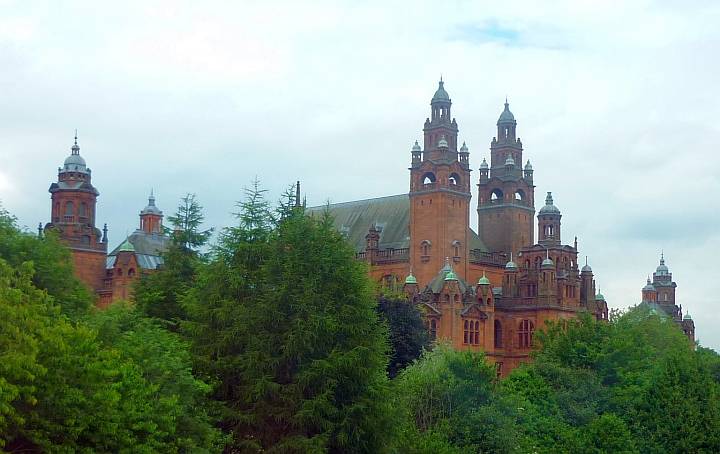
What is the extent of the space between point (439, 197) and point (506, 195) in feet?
58.0

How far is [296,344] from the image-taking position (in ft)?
177

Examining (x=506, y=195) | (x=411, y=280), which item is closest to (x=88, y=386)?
(x=411, y=280)

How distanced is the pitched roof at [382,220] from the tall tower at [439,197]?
11.5 feet

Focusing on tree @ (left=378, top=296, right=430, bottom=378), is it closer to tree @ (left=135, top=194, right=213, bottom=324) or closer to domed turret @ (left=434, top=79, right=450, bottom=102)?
tree @ (left=135, top=194, right=213, bottom=324)

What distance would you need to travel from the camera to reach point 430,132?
130 metres

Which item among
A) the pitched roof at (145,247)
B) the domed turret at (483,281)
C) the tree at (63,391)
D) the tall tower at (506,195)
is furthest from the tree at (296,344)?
the tall tower at (506,195)

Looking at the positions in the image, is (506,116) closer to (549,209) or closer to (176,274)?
(549,209)

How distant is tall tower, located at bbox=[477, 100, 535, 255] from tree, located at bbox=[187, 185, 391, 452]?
83.5 meters

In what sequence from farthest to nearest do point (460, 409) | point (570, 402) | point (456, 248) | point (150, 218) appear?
1. point (150, 218)
2. point (456, 248)
3. point (570, 402)
4. point (460, 409)

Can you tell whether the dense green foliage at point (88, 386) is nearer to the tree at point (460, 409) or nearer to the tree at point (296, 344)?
the tree at point (296, 344)

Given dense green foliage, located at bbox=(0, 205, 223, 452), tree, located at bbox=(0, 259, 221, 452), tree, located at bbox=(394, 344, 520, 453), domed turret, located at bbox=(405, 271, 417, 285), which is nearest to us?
tree, located at bbox=(0, 259, 221, 452)

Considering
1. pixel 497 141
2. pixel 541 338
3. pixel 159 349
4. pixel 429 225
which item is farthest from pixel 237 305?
pixel 497 141

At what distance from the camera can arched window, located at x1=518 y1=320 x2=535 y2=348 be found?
12794cm

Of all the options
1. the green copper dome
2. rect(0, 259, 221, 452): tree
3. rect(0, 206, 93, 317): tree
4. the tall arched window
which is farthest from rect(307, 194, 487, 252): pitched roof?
rect(0, 259, 221, 452): tree
